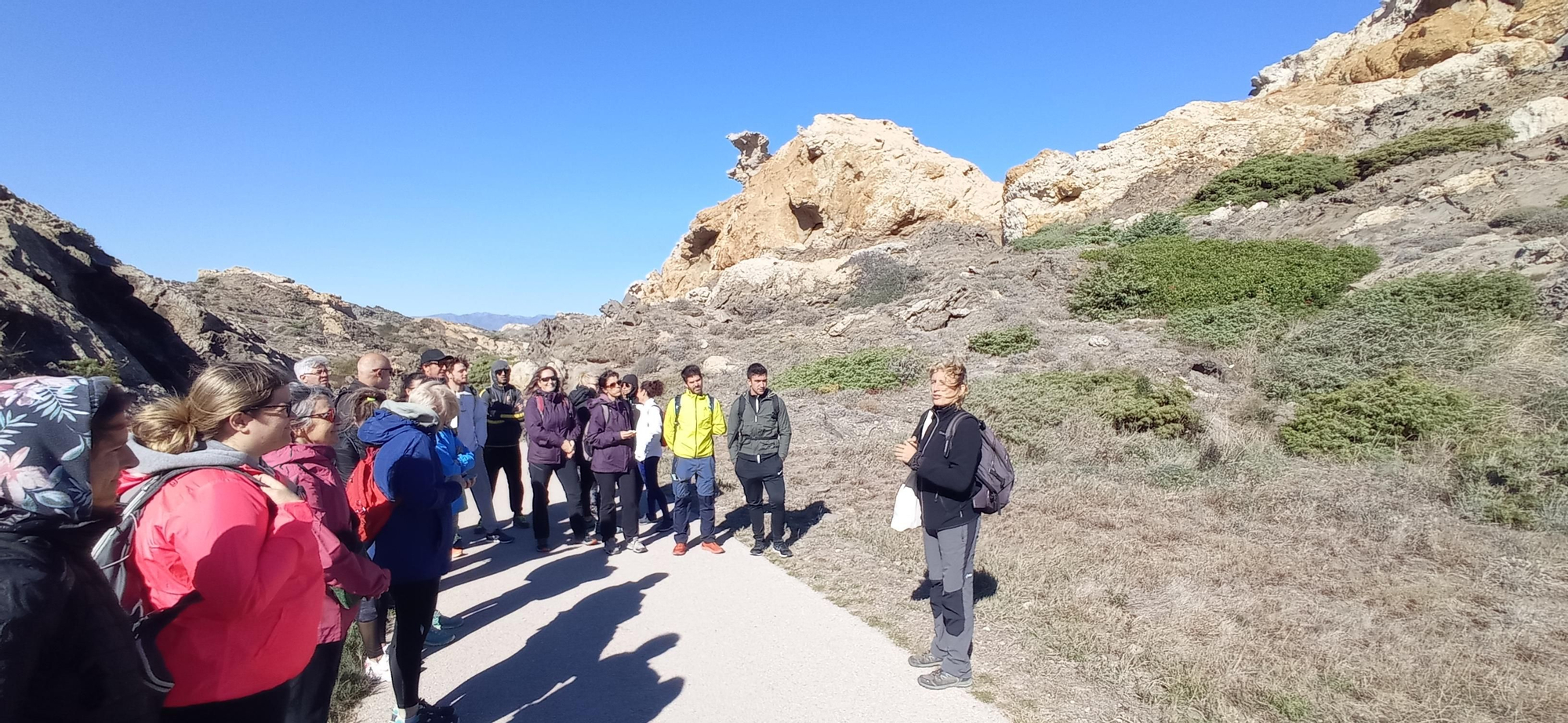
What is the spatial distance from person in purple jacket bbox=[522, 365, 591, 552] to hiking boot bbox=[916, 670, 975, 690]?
3660 millimetres

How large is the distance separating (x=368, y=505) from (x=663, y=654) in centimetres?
176

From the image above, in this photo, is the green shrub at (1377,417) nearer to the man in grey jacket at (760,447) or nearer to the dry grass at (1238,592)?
the dry grass at (1238,592)

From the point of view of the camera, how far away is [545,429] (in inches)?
244

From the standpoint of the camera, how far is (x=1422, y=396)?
738 cm

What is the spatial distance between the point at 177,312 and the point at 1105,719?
13303 mm

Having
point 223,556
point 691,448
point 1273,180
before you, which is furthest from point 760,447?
point 1273,180

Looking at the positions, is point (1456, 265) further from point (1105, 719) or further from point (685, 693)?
point (685, 693)

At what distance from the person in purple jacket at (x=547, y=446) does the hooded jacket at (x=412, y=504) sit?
2.70 metres

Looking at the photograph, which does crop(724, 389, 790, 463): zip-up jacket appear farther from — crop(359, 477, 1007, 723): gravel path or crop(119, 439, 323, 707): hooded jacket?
crop(119, 439, 323, 707): hooded jacket

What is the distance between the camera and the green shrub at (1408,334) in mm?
8820

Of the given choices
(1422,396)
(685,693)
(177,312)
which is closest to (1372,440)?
(1422,396)

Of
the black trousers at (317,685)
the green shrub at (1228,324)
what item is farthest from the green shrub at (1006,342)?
the black trousers at (317,685)

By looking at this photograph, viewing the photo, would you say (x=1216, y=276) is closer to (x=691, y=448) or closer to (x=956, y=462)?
(x=691, y=448)

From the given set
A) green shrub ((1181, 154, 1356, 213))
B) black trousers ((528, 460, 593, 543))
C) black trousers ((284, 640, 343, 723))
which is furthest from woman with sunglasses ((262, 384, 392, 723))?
green shrub ((1181, 154, 1356, 213))
